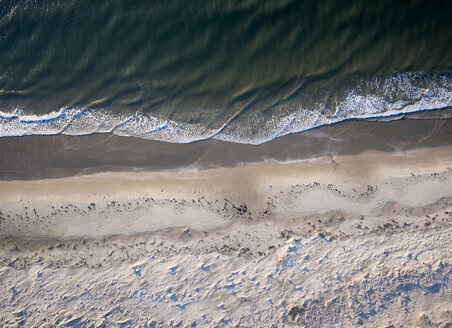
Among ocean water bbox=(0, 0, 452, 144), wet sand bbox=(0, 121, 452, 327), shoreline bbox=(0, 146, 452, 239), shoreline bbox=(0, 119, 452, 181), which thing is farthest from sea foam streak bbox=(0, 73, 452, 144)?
shoreline bbox=(0, 146, 452, 239)

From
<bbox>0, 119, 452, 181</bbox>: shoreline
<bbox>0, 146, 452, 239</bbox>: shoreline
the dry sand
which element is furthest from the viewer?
<bbox>0, 119, 452, 181</bbox>: shoreline

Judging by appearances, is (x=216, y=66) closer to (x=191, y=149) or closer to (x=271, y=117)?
(x=271, y=117)

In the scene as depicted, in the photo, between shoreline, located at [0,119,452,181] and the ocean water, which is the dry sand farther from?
the ocean water

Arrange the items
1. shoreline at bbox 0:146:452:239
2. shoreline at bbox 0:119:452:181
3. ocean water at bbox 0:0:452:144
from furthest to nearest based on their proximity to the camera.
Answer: ocean water at bbox 0:0:452:144 → shoreline at bbox 0:119:452:181 → shoreline at bbox 0:146:452:239

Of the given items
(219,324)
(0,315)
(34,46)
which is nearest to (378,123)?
(219,324)

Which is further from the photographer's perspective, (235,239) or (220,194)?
(220,194)

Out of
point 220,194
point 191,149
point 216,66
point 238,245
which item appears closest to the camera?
point 238,245

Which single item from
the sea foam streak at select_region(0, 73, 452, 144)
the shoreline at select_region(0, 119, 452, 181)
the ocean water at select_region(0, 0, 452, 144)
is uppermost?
the ocean water at select_region(0, 0, 452, 144)

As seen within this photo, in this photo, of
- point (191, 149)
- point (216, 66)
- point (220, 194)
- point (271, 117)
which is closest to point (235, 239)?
point (220, 194)
